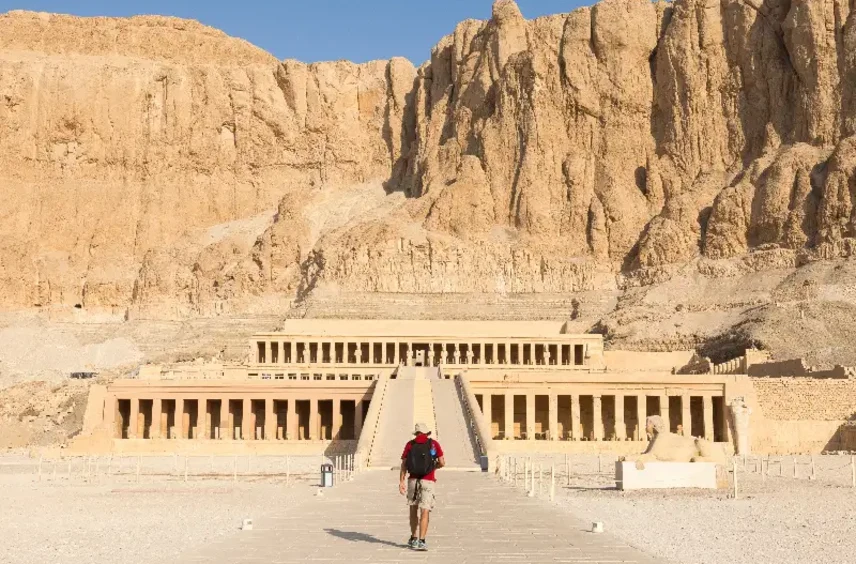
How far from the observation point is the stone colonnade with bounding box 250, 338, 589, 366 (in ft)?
273

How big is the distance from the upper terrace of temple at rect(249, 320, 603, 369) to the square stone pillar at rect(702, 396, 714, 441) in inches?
891

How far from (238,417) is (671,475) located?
34.2 metres

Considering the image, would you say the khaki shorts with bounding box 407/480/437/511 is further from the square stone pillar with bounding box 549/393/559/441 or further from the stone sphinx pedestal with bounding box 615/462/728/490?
the square stone pillar with bounding box 549/393/559/441

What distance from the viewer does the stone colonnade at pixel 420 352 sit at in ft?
273

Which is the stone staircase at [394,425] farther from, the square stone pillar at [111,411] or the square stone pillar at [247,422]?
the square stone pillar at [111,411]

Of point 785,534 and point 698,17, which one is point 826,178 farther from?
point 785,534

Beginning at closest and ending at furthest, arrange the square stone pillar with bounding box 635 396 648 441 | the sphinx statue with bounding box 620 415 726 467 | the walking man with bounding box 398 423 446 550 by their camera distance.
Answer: the walking man with bounding box 398 423 446 550 → the sphinx statue with bounding box 620 415 726 467 → the square stone pillar with bounding box 635 396 648 441

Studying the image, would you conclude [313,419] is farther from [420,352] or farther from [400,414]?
[420,352]

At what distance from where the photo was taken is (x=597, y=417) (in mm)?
57531

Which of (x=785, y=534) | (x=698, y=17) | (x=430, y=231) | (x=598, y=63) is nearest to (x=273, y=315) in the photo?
(x=430, y=231)

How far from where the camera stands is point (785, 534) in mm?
21438

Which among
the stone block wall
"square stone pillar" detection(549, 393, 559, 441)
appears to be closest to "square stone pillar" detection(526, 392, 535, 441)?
"square stone pillar" detection(549, 393, 559, 441)

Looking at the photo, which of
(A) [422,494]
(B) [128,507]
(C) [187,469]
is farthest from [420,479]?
(C) [187,469]

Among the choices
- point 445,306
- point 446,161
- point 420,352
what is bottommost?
point 420,352
